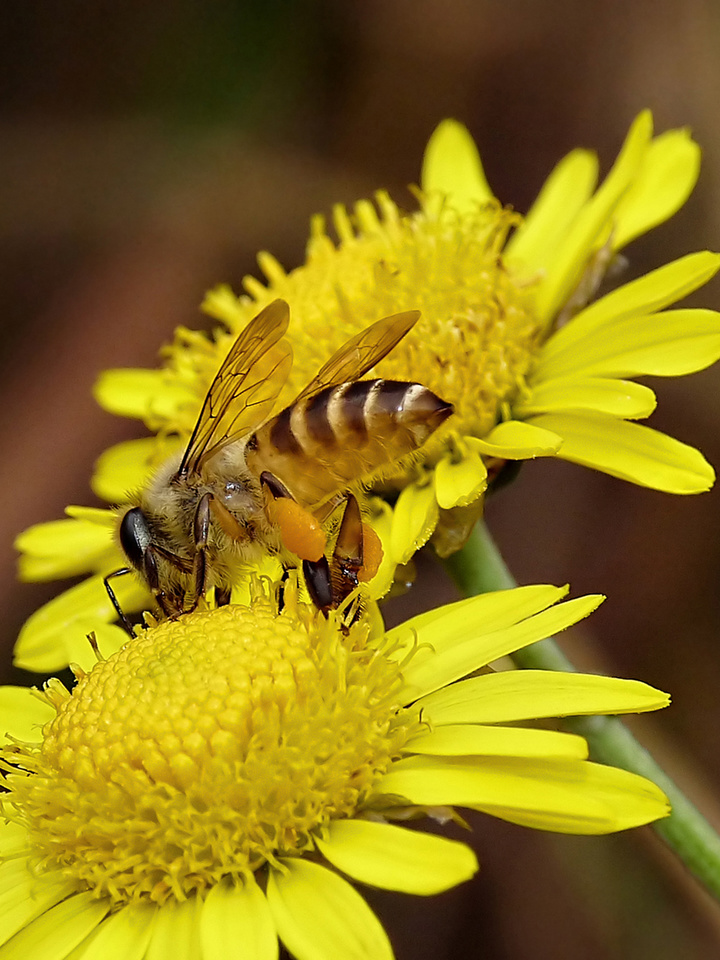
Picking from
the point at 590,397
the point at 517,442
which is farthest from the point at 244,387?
the point at 590,397

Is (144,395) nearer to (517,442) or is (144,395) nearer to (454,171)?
(454,171)

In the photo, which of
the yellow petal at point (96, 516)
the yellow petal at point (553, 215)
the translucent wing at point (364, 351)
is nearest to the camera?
the translucent wing at point (364, 351)

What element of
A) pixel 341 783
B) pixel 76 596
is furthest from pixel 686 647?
pixel 341 783

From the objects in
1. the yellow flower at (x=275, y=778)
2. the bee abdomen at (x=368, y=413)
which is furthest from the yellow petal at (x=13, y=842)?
the bee abdomen at (x=368, y=413)

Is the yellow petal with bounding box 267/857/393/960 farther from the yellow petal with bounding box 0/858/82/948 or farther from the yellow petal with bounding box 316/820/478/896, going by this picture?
the yellow petal with bounding box 0/858/82/948

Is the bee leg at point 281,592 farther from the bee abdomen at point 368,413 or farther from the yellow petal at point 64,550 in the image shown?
the yellow petal at point 64,550

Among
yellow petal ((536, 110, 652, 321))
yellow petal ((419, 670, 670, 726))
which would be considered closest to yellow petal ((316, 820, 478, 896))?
yellow petal ((419, 670, 670, 726))
